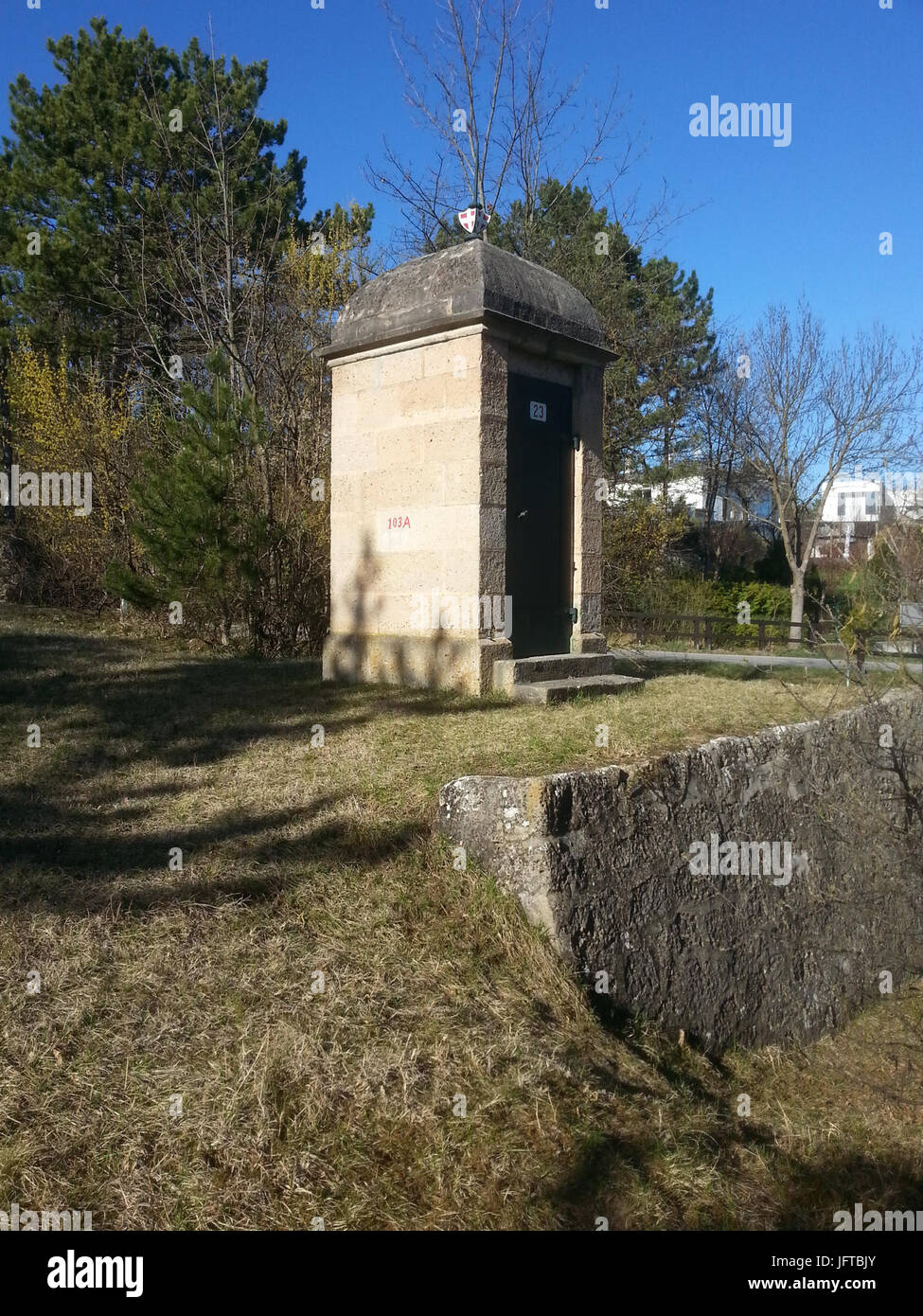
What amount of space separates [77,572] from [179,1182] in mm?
13040

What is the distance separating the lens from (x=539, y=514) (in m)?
7.25

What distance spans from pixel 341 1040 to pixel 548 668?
4150 mm

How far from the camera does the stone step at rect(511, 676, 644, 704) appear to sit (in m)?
6.52

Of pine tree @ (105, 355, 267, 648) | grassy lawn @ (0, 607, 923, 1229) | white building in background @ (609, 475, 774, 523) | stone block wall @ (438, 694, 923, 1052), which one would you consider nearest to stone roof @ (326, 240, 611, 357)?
pine tree @ (105, 355, 267, 648)

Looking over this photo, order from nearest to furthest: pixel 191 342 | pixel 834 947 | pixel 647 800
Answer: pixel 647 800
pixel 834 947
pixel 191 342

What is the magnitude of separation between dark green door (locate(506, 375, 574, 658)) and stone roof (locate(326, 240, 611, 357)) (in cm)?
48

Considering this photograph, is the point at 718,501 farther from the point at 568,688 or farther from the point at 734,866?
the point at 734,866

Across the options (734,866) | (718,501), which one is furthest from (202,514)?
(718,501)

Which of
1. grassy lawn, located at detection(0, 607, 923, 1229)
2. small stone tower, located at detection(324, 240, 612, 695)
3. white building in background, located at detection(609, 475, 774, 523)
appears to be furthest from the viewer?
white building in background, located at detection(609, 475, 774, 523)

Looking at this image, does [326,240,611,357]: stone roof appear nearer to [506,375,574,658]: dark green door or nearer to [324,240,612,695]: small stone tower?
[324,240,612,695]: small stone tower

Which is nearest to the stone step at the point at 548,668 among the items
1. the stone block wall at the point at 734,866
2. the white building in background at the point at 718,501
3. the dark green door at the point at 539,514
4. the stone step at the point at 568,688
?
the stone step at the point at 568,688
